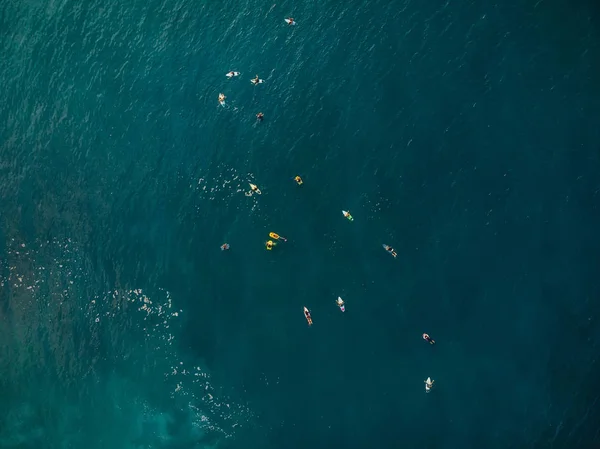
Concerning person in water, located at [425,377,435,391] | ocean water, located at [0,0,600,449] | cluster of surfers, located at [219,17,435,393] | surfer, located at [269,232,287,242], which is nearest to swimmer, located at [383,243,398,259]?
cluster of surfers, located at [219,17,435,393]

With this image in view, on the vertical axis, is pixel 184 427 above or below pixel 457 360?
below

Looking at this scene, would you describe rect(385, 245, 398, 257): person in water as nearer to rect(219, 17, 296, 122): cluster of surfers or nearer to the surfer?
the surfer

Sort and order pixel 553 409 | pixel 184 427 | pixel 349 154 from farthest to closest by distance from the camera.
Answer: pixel 349 154 → pixel 184 427 → pixel 553 409

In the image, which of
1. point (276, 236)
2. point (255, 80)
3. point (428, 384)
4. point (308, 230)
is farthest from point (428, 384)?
point (255, 80)

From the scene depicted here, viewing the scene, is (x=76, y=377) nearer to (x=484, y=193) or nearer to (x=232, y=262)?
(x=232, y=262)

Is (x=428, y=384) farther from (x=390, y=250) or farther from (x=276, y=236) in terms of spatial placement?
(x=276, y=236)

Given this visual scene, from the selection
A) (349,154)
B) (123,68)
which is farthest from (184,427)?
(123,68)

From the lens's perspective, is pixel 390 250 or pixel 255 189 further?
pixel 255 189

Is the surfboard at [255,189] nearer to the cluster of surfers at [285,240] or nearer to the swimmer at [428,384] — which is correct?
the cluster of surfers at [285,240]

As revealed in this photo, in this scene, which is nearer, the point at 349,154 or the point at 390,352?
the point at 390,352
